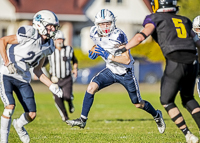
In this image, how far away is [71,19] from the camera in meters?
24.2

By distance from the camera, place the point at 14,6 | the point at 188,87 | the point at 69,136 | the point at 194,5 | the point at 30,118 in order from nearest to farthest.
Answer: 1. the point at 188,87
2. the point at 30,118
3. the point at 69,136
4. the point at 194,5
5. the point at 14,6

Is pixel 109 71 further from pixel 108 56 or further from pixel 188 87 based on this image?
pixel 188 87

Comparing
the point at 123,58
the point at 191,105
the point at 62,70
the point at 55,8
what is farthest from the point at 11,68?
the point at 55,8

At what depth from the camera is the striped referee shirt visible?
8.48 metres

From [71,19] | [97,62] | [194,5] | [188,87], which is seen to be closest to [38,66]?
[188,87]

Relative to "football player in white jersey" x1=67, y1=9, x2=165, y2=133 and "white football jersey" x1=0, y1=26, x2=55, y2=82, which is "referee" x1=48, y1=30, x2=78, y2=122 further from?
"white football jersey" x1=0, y1=26, x2=55, y2=82

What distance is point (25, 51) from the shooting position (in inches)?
199

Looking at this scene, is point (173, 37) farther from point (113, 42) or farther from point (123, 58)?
point (113, 42)

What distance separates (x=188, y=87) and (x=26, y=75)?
2.07m

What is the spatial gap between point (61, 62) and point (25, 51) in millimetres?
3475

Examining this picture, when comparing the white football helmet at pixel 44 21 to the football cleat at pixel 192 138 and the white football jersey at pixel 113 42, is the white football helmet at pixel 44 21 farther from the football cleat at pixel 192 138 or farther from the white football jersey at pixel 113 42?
the football cleat at pixel 192 138

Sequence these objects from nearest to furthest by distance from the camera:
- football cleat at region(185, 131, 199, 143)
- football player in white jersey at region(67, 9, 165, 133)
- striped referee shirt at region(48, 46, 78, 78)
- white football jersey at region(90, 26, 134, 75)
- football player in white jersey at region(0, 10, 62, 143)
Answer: football cleat at region(185, 131, 199, 143)
football player in white jersey at region(0, 10, 62, 143)
football player in white jersey at region(67, 9, 165, 133)
white football jersey at region(90, 26, 134, 75)
striped referee shirt at region(48, 46, 78, 78)

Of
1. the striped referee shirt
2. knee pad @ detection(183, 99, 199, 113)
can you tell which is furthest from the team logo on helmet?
the striped referee shirt

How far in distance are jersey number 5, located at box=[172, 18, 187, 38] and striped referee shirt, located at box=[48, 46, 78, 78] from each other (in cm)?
420
